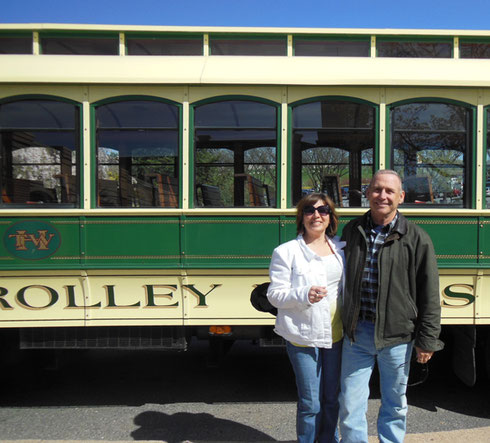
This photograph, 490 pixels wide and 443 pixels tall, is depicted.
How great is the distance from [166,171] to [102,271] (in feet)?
3.18

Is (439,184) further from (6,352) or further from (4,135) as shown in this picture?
(6,352)

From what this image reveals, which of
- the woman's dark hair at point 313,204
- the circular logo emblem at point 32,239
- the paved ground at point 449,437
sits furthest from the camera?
the circular logo emblem at point 32,239

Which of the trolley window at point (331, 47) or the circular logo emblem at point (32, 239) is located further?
the trolley window at point (331, 47)

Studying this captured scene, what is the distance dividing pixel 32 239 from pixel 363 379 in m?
2.73

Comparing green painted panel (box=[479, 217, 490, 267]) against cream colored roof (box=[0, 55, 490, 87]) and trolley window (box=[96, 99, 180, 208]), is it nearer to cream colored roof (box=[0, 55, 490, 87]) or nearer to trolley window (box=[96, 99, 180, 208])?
cream colored roof (box=[0, 55, 490, 87])

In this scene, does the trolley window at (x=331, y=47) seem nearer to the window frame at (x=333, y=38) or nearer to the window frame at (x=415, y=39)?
the window frame at (x=333, y=38)

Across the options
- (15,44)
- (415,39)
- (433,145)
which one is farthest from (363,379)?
(15,44)

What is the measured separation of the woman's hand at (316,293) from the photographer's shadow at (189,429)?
169cm

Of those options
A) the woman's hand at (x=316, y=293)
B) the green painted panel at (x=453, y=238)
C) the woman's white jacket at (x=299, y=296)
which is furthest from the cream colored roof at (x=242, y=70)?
the woman's hand at (x=316, y=293)

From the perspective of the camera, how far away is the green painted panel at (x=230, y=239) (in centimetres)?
363

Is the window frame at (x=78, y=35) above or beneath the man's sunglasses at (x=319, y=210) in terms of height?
above

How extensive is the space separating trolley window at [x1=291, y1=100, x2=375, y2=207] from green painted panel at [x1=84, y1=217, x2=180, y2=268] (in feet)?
3.56

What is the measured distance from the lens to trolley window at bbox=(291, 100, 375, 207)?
3689 mm

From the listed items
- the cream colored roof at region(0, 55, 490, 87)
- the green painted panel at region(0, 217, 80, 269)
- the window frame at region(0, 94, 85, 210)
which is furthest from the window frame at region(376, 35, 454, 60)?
the green painted panel at region(0, 217, 80, 269)
